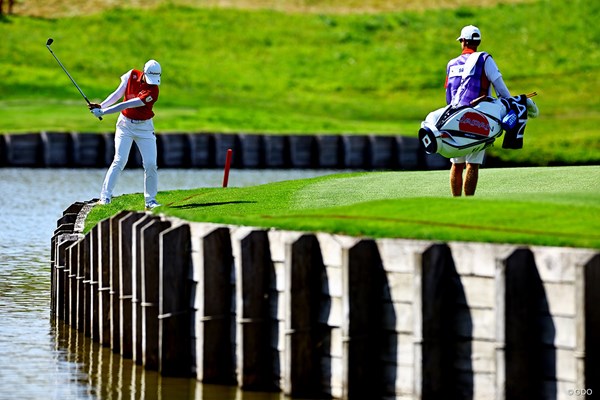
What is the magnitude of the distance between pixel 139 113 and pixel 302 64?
51.3m

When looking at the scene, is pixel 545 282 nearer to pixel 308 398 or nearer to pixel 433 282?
pixel 433 282

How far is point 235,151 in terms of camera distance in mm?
52531

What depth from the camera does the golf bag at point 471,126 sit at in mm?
20500

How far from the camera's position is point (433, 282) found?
1494 centimetres

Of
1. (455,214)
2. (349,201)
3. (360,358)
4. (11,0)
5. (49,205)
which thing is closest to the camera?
(360,358)

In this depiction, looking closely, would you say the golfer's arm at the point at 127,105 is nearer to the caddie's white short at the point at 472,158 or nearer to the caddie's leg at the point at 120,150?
the caddie's leg at the point at 120,150

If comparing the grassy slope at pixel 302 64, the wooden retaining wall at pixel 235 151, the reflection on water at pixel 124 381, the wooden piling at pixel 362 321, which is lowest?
the reflection on water at pixel 124 381

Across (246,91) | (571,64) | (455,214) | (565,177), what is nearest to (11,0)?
(246,91)

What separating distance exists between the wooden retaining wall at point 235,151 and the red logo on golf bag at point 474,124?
30909 mm

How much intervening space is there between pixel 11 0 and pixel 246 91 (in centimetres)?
1392

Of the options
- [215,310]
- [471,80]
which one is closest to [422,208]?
[215,310]

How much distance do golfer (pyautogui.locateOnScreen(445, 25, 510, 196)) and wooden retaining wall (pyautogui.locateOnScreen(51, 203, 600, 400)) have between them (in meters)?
4.33

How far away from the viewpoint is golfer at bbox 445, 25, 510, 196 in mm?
20656

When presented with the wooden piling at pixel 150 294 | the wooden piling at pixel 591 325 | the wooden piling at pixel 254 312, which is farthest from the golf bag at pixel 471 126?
the wooden piling at pixel 591 325
